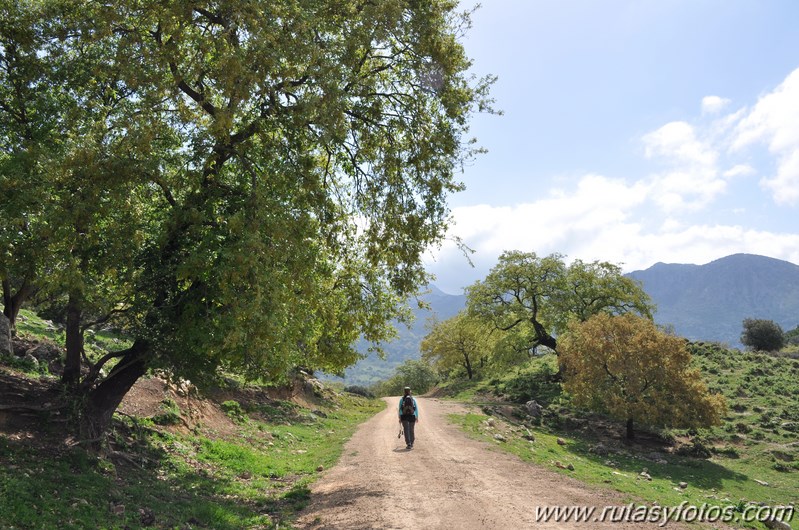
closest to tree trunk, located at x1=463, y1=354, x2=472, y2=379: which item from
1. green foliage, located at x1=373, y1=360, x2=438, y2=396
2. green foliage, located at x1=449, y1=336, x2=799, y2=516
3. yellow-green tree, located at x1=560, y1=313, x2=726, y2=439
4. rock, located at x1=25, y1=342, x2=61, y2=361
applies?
green foliage, located at x1=373, y1=360, x2=438, y2=396

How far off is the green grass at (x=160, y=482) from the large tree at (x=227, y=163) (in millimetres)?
1755

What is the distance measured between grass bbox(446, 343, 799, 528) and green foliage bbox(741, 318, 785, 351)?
60.7 ft

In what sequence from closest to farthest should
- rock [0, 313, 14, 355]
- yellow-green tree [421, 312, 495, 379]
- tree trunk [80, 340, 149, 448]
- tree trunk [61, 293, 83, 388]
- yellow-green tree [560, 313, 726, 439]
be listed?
tree trunk [80, 340, 149, 448], tree trunk [61, 293, 83, 388], rock [0, 313, 14, 355], yellow-green tree [560, 313, 726, 439], yellow-green tree [421, 312, 495, 379]

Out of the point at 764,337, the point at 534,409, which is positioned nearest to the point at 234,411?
the point at 534,409

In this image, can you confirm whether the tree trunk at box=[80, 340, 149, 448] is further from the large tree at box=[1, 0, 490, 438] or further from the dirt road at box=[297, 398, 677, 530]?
the dirt road at box=[297, 398, 677, 530]

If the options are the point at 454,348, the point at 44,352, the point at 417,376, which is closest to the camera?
the point at 44,352

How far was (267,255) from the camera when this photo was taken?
10570mm

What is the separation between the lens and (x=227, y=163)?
14305 millimetres

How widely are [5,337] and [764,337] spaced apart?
8111 cm

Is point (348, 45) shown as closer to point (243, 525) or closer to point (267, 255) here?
point (267, 255)

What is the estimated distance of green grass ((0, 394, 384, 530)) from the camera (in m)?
8.64

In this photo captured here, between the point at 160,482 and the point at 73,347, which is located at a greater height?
the point at 73,347

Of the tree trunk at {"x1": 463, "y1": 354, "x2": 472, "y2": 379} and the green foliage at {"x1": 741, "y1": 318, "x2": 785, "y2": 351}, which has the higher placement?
the green foliage at {"x1": 741, "y1": 318, "x2": 785, "y2": 351}

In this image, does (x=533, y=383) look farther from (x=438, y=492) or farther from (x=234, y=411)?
(x=438, y=492)
